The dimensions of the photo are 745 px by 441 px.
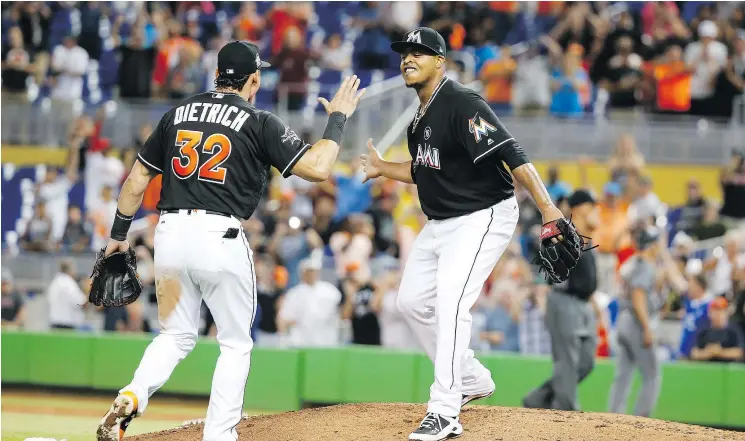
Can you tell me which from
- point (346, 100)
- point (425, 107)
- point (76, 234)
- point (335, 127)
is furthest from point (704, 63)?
point (335, 127)

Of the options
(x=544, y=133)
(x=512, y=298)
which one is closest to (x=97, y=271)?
(x=512, y=298)

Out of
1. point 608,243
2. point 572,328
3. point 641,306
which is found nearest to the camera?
point 572,328

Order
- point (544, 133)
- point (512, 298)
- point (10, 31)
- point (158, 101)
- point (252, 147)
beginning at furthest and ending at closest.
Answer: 1. point (10, 31)
2. point (158, 101)
3. point (544, 133)
4. point (512, 298)
5. point (252, 147)

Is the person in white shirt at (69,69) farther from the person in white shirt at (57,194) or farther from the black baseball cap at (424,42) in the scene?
the black baseball cap at (424,42)

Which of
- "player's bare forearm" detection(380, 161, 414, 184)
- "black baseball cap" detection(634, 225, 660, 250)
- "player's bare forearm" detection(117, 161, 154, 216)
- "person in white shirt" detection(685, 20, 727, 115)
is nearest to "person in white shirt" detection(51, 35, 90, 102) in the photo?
"person in white shirt" detection(685, 20, 727, 115)

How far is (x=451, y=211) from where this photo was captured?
684cm

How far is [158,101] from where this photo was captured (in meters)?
17.5

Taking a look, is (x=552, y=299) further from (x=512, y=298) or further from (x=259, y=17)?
(x=259, y=17)

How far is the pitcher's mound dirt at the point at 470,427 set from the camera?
6.89 meters

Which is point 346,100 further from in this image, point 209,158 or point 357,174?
point 357,174

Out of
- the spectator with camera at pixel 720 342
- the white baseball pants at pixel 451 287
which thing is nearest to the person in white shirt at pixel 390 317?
the spectator with camera at pixel 720 342

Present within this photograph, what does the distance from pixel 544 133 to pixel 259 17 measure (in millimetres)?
5708

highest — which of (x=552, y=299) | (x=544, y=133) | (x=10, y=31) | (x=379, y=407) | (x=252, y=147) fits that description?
(x=10, y=31)

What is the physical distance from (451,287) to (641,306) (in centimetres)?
458
